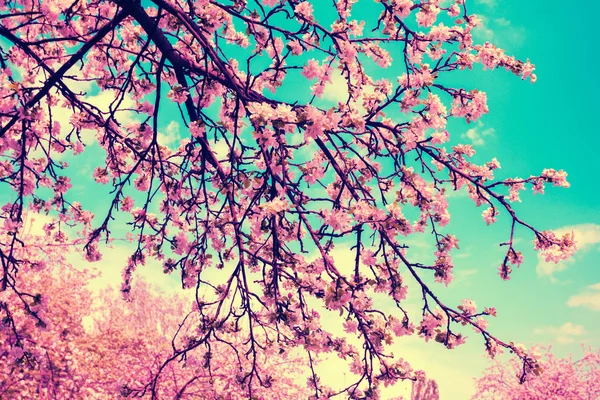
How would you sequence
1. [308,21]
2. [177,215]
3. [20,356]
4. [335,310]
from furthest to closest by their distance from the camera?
[177,215] → [20,356] → [308,21] → [335,310]

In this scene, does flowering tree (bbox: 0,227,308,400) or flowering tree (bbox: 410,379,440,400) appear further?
flowering tree (bbox: 410,379,440,400)

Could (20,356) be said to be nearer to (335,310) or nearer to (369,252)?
(335,310)

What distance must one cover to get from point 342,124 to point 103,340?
52.8ft

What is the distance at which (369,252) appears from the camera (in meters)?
4.33

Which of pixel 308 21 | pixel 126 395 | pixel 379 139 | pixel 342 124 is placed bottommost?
pixel 126 395

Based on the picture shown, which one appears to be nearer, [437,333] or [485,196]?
[437,333]

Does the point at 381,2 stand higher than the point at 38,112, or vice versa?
the point at 381,2

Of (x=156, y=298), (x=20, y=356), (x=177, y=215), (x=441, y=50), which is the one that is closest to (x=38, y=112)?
(x=177, y=215)

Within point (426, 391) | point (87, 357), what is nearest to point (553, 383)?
point (426, 391)

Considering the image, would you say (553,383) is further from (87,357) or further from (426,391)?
(87,357)

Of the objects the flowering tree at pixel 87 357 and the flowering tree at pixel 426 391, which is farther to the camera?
the flowering tree at pixel 426 391

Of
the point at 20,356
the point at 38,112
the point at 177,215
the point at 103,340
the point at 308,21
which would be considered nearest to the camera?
the point at 308,21

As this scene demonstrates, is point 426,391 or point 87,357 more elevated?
point 87,357

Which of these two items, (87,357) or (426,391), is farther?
(426,391)
